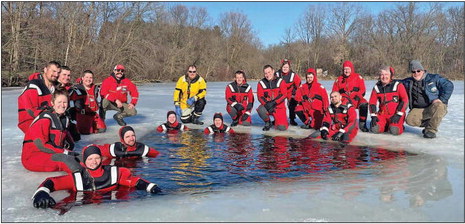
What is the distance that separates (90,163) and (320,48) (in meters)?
48.0

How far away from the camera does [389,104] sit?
21.5ft

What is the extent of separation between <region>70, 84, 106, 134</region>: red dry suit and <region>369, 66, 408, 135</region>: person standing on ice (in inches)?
196

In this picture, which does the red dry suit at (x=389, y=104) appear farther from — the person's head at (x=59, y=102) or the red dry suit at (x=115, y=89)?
the person's head at (x=59, y=102)

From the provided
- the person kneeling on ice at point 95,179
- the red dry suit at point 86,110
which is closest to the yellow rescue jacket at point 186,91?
the red dry suit at point 86,110

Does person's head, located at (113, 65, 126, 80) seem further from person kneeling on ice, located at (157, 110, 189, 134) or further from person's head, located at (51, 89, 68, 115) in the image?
person's head, located at (51, 89, 68, 115)

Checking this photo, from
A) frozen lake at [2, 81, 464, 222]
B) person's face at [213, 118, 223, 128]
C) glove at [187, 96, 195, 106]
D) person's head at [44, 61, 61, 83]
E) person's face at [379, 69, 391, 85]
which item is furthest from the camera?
glove at [187, 96, 195, 106]

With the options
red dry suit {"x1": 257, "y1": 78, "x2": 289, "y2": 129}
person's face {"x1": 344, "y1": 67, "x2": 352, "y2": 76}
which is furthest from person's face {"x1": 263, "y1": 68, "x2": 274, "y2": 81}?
person's face {"x1": 344, "y1": 67, "x2": 352, "y2": 76}

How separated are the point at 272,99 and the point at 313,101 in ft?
2.76

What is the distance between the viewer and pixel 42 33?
19.8 meters

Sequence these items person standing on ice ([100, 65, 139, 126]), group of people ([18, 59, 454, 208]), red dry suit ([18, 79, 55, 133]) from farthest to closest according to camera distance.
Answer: person standing on ice ([100, 65, 139, 126]) < red dry suit ([18, 79, 55, 133]) < group of people ([18, 59, 454, 208])

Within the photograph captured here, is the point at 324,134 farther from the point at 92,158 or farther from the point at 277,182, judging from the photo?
the point at 92,158

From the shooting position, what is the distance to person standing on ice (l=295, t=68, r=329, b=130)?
23.5ft

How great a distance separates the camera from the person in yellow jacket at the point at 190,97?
26.8ft

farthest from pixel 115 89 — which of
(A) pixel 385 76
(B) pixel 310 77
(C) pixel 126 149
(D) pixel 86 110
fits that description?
(A) pixel 385 76
